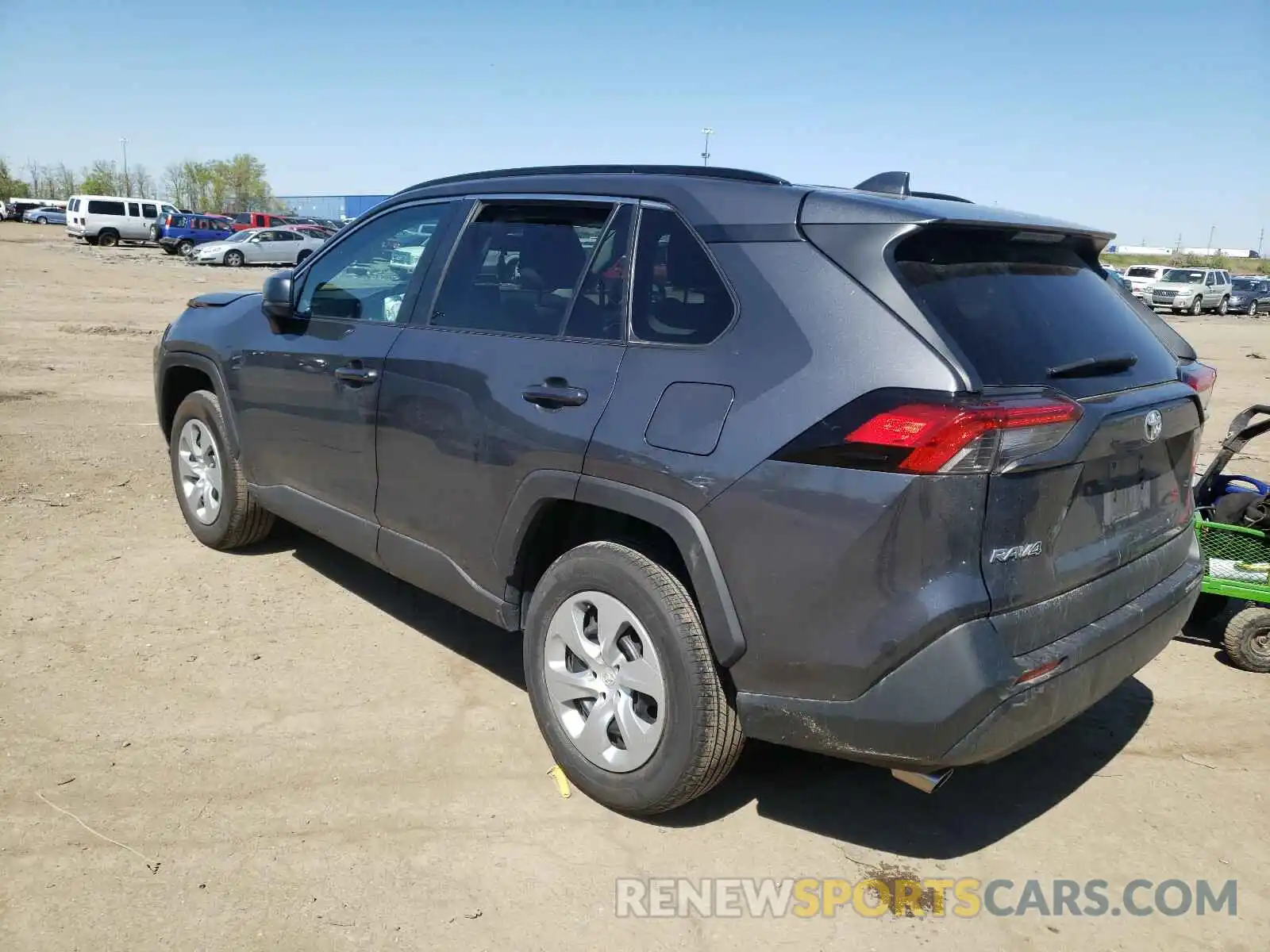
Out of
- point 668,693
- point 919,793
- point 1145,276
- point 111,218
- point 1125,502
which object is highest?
point 111,218

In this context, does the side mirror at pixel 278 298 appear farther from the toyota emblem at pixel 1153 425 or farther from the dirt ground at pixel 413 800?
the toyota emblem at pixel 1153 425

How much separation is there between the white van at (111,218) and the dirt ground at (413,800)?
1686 inches

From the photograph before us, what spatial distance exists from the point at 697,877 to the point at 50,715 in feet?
7.85

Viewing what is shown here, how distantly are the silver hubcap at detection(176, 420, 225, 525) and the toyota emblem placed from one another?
4131 millimetres

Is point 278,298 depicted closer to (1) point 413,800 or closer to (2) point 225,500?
(2) point 225,500

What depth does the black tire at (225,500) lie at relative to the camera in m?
4.88

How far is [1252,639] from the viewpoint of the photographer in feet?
14.3

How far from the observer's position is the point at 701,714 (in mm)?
2727

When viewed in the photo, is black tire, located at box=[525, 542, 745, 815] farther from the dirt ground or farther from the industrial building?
the industrial building

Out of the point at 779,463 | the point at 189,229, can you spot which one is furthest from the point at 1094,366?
the point at 189,229

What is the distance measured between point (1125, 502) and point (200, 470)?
4.37 metres

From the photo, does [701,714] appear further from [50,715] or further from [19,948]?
[50,715]

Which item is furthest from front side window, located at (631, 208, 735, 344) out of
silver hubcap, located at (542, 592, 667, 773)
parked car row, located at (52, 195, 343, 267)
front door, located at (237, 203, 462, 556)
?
parked car row, located at (52, 195, 343, 267)

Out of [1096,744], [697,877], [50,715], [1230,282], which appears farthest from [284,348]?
[1230,282]
